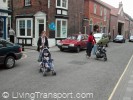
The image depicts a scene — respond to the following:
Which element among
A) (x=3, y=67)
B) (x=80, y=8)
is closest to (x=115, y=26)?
(x=80, y=8)

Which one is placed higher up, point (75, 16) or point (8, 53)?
point (75, 16)

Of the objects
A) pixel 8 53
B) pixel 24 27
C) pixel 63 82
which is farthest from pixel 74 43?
pixel 63 82

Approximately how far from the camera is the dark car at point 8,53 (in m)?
12.1

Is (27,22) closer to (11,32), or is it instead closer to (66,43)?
(11,32)

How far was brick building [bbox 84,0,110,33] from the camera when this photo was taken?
120 ft

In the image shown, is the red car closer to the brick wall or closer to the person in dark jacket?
the brick wall

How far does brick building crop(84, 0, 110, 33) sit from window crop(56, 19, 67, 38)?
24.9 ft

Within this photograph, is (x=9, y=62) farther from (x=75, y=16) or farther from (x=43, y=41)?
(x=75, y=16)

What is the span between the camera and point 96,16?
40844mm

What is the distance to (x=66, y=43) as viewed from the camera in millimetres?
21297

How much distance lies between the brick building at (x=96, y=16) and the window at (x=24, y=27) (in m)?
10.5

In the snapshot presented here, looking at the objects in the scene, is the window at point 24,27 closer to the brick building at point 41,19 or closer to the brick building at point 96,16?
the brick building at point 41,19

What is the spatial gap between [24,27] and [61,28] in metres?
4.01

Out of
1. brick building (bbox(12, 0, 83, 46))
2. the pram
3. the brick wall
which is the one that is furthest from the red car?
the pram
